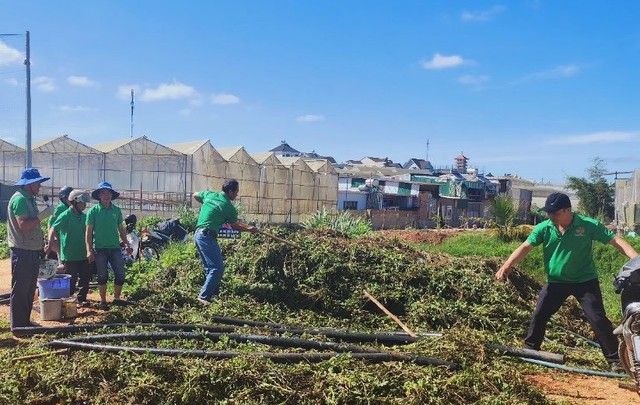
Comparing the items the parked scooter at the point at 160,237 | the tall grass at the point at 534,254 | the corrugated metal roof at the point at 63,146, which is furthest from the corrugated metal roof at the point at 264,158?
the parked scooter at the point at 160,237

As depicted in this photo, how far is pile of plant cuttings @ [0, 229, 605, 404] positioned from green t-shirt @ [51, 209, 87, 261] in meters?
1.02

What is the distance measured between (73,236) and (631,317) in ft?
21.4

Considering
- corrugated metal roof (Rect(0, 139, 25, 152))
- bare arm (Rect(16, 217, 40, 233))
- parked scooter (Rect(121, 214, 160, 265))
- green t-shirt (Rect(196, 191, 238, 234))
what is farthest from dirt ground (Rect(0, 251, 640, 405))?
corrugated metal roof (Rect(0, 139, 25, 152))

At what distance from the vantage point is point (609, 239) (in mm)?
5008

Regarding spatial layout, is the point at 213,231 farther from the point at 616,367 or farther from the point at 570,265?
the point at 616,367

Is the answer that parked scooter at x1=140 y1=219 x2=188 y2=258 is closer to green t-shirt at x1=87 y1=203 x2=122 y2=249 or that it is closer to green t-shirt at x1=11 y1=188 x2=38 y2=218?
green t-shirt at x1=87 y1=203 x2=122 y2=249

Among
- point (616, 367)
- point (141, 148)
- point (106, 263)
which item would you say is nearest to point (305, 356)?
point (616, 367)

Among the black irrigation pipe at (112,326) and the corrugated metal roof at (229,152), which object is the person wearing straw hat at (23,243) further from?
the corrugated metal roof at (229,152)

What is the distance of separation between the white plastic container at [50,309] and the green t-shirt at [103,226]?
0.93 meters

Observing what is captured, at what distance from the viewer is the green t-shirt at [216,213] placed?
725 cm

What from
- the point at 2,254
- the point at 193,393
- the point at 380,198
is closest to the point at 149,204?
the point at 2,254

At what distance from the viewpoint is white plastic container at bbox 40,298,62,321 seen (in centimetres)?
659

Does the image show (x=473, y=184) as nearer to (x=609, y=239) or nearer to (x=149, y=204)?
(x=149, y=204)

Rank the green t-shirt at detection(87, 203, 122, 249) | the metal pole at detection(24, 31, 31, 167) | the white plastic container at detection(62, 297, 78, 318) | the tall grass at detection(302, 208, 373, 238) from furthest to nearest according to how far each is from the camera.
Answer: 1. the metal pole at detection(24, 31, 31, 167)
2. the tall grass at detection(302, 208, 373, 238)
3. the green t-shirt at detection(87, 203, 122, 249)
4. the white plastic container at detection(62, 297, 78, 318)
